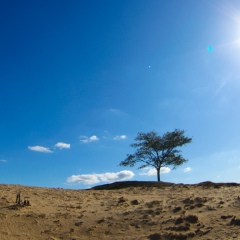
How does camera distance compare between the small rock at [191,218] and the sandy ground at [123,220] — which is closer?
the sandy ground at [123,220]

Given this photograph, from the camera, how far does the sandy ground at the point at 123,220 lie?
10.4 metres

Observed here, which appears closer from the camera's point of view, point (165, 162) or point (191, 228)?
point (191, 228)

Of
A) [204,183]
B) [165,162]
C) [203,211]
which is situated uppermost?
[165,162]

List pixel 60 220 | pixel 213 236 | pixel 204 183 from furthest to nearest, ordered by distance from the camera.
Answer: pixel 204 183 < pixel 60 220 < pixel 213 236

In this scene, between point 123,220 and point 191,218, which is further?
point 123,220

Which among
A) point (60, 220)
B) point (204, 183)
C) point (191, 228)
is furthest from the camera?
point (204, 183)

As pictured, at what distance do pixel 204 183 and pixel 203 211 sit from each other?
1358 cm

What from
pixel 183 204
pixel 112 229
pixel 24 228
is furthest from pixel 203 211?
pixel 24 228

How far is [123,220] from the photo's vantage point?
12.0m

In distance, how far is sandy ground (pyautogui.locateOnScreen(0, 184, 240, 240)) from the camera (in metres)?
10.4

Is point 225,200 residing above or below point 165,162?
below

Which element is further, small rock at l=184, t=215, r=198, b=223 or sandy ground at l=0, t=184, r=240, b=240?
small rock at l=184, t=215, r=198, b=223

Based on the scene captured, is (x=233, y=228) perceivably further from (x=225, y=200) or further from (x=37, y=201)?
(x=37, y=201)

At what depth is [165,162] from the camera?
4078cm
